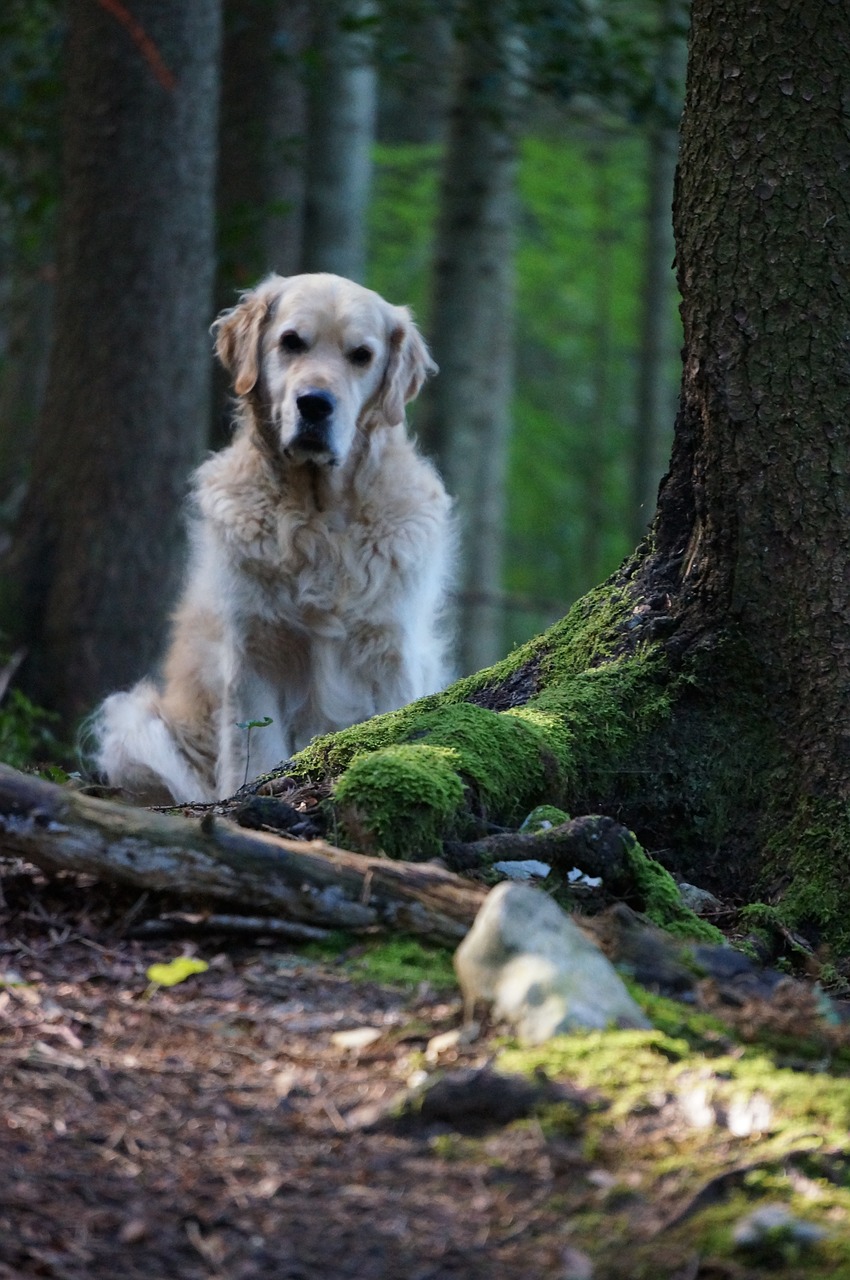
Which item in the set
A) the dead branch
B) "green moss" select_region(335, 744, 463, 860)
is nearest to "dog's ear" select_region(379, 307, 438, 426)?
"green moss" select_region(335, 744, 463, 860)

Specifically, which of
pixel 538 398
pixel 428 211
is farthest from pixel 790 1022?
pixel 538 398

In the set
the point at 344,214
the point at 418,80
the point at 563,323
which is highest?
the point at 418,80

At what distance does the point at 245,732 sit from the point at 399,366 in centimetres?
178

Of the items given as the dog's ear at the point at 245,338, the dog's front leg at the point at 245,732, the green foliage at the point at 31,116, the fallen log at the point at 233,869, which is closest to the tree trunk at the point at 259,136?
the green foliage at the point at 31,116

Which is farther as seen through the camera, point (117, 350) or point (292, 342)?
point (117, 350)

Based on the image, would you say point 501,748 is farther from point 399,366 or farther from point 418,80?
point 418,80

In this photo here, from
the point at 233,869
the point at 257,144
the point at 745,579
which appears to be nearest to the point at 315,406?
the point at 745,579

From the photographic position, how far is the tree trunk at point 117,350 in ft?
26.8

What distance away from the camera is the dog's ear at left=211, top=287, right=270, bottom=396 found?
661 centimetres

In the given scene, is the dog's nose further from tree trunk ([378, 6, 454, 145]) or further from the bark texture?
tree trunk ([378, 6, 454, 145])

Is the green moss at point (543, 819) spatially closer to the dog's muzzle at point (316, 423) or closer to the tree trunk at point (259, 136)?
the dog's muzzle at point (316, 423)

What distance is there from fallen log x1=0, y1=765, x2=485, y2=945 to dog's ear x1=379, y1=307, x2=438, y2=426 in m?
3.81

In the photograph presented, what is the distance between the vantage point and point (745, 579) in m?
4.14

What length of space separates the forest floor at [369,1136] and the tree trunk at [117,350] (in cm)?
541
